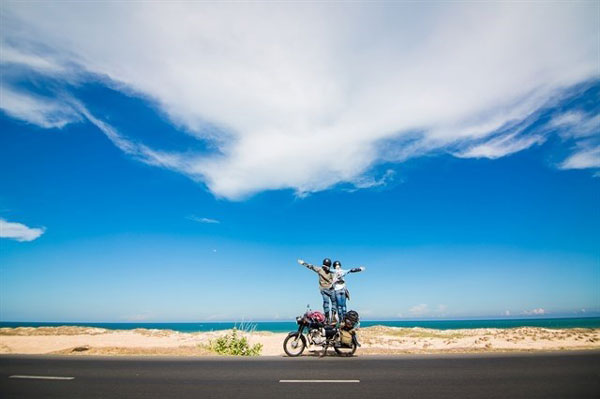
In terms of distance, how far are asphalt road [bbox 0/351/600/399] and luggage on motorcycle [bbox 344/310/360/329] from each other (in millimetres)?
1539

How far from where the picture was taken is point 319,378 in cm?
818

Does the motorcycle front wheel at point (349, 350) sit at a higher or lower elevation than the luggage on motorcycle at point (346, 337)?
lower

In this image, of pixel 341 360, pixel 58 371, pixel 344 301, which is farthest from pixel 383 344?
pixel 58 371

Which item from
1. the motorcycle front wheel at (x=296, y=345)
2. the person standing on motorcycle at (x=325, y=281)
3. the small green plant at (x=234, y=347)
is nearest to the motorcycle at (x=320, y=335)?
the motorcycle front wheel at (x=296, y=345)

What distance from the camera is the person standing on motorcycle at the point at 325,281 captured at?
45.2ft

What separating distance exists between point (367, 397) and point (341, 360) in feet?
17.7

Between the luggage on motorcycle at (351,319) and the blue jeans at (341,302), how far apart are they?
2.13 feet

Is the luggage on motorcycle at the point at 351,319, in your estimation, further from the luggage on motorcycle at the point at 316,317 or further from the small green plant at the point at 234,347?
the small green plant at the point at 234,347

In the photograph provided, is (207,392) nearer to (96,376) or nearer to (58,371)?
(96,376)

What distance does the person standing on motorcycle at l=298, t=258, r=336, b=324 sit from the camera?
13773 mm

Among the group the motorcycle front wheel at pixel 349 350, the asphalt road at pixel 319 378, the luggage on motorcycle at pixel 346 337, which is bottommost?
the asphalt road at pixel 319 378

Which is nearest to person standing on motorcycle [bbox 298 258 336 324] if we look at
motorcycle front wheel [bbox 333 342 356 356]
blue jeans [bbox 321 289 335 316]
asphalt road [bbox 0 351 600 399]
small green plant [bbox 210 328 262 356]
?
blue jeans [bbox 321 289 335 316]

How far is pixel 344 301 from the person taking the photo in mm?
13742

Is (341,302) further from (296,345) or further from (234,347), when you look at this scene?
(234,347)
